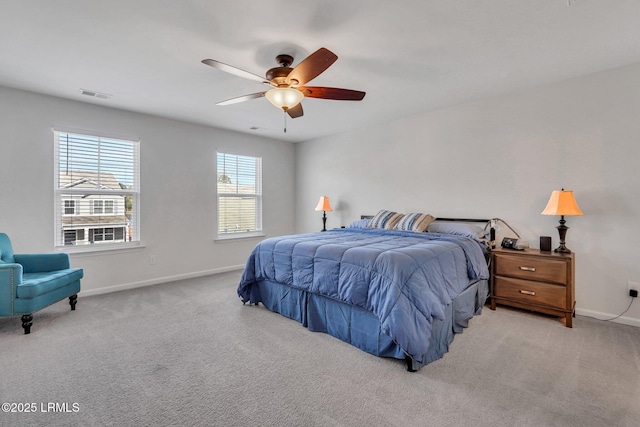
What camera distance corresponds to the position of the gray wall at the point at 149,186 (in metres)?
3.32

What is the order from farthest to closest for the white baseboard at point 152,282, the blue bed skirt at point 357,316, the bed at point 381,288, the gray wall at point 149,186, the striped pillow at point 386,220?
1. the striped pillow at point 386,220
2. the white baseboard at point 152,282
3. the gray wall at point 149,186
4. the blue bed skirt at point 357,316
5. the bed at point 381,288

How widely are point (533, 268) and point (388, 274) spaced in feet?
6.00

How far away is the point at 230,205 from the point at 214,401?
388cm

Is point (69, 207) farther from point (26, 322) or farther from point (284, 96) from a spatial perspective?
point (284, 96)

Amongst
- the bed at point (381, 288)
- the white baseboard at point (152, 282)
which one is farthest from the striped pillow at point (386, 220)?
the white baseboard at point (152, 282)

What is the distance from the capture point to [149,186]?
A: 167 inches

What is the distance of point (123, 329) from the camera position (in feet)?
8.97

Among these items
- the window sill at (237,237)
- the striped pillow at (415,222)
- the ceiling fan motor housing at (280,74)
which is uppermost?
the ceiling fan motor housing at (280,74)

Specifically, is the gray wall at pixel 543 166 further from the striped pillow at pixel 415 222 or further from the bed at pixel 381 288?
the bed at pixel 381 288

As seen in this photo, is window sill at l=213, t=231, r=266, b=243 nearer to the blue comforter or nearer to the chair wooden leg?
the blue comforter

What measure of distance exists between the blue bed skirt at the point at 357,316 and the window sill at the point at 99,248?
6.73 feet

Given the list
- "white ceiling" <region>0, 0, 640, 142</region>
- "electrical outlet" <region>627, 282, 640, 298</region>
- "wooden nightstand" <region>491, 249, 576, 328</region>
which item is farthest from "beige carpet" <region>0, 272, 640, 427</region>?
"white ceiling" <region>0, 0, 640, 142</region>

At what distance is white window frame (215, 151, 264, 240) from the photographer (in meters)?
5.09

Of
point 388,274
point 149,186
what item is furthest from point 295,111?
point 149,186
